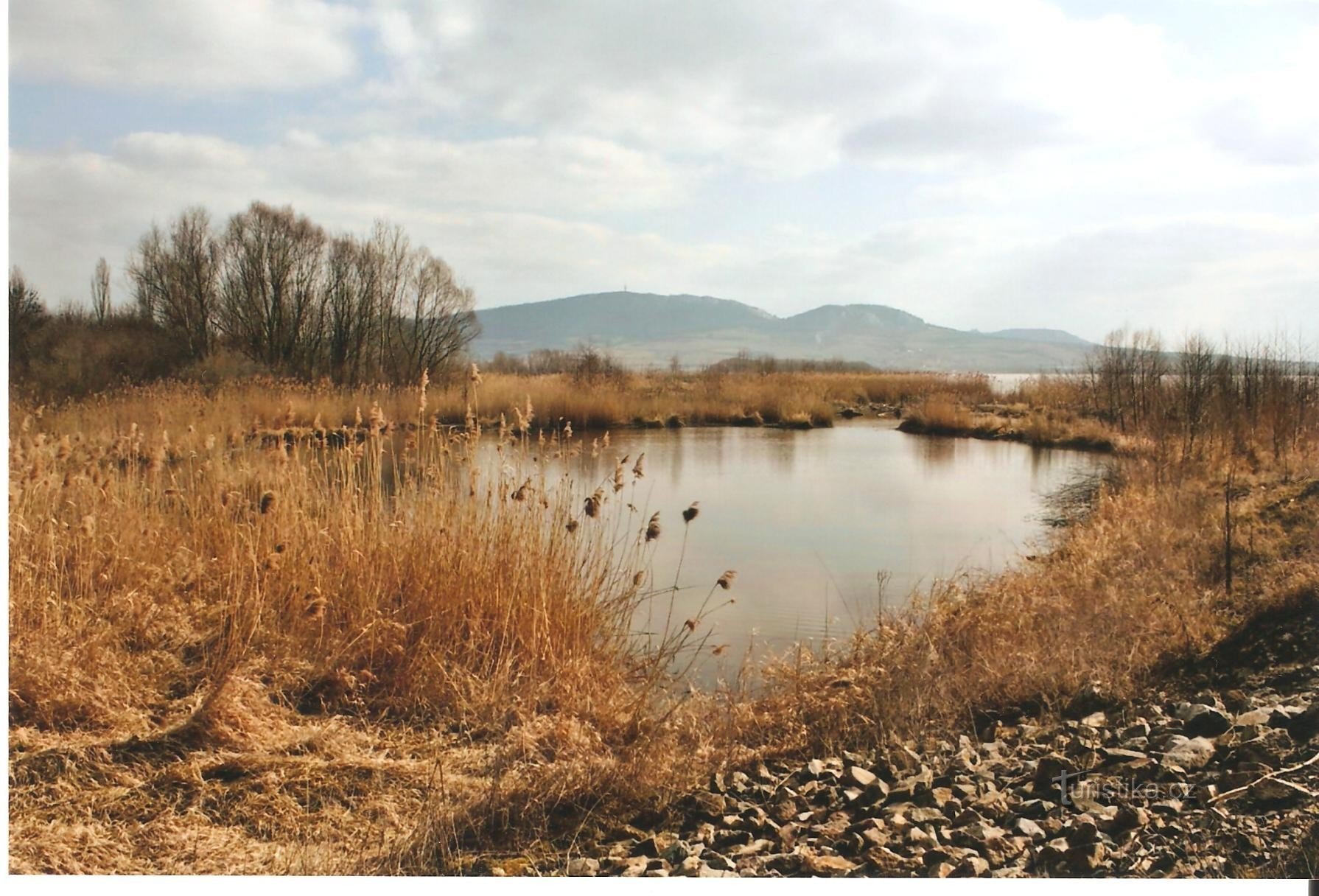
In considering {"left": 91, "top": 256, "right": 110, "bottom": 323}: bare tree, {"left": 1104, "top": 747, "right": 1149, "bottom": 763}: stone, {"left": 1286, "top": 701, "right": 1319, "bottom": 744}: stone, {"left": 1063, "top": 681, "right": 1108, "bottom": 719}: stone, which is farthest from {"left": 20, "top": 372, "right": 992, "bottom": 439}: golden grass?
{"left": 1286, "top": 701, "right": 1319, "bottom": 744}: stone

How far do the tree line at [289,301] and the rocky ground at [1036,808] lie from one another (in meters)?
2.24

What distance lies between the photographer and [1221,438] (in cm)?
765

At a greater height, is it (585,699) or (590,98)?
(590,98)

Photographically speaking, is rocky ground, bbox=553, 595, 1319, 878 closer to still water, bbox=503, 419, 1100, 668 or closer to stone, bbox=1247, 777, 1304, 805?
stone, bbox=1247, 777, 1304, 805

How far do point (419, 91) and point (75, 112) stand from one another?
3.35 ft

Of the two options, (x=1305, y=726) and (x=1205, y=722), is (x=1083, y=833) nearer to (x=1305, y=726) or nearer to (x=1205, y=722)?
(x=1205, y=722)

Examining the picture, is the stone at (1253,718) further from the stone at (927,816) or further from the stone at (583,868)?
the stone at (583,868)

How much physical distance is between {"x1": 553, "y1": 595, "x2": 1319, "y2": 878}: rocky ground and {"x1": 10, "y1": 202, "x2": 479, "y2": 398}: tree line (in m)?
2.24

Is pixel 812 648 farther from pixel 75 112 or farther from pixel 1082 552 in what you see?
pixel 75 112

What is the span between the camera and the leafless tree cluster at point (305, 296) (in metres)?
4.06

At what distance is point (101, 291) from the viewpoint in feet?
11.8

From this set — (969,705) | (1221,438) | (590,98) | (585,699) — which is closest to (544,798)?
(585,699)

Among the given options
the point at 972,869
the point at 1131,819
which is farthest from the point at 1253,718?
the point at 972,869

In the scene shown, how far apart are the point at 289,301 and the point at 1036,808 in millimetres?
4223
